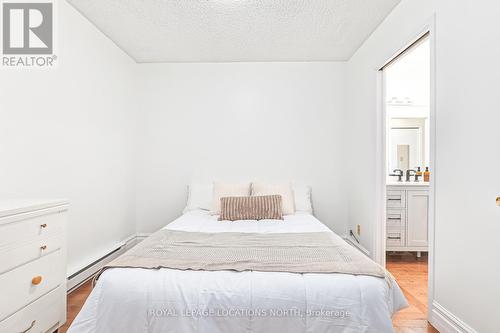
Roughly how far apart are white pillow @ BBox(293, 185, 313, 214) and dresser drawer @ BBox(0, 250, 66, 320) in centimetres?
253

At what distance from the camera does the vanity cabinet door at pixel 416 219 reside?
354cm

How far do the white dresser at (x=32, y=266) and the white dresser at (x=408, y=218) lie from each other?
3.32 m

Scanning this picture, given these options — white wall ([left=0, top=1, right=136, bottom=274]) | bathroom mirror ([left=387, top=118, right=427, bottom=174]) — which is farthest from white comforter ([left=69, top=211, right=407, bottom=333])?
bathroom mirror ([left=387, top=118, right=427, bottom=174])

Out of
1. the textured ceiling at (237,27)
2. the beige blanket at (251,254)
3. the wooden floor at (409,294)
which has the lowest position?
the wooden floor at (409,294)

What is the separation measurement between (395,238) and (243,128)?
2.31 m

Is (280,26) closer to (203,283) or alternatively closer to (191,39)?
(191,39)

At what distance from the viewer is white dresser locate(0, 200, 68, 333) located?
153 centimetres

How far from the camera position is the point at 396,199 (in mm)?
3566

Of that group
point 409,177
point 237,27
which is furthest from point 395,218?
point 237,27

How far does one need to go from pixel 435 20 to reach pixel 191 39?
91.6 inches

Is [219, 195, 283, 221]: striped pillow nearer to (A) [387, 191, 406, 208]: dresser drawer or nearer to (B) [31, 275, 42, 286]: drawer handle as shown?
(A) [387, 191, 406, 208]: dresser drawer

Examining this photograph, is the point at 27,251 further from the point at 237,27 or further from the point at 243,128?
the point at 243,128

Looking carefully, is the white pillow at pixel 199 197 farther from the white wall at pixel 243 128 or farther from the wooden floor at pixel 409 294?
the wooden floor at pixel 409 294

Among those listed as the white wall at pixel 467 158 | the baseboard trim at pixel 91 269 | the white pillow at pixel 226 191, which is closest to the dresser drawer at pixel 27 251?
the baseboard trim at pixel 91 269
